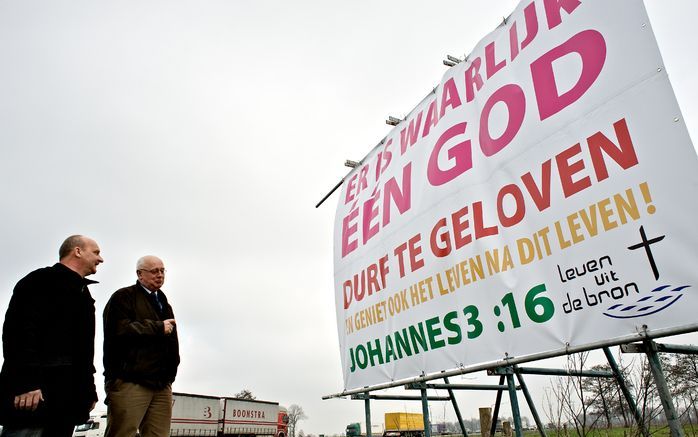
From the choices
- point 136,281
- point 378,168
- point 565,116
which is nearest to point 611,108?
point 565,116

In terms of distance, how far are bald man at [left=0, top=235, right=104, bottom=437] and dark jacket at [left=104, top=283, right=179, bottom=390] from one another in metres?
0.37

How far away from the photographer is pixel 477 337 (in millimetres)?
3389

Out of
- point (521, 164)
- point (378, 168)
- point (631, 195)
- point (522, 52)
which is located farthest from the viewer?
point (378, 168)

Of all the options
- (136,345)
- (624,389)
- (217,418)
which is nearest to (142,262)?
(136,345)

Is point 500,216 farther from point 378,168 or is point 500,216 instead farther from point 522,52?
point 378,168

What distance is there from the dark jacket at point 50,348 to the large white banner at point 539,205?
8.80ft

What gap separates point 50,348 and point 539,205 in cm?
324

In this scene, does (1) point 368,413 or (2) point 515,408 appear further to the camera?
(1) point 368,413

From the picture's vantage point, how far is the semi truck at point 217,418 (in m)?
22.0

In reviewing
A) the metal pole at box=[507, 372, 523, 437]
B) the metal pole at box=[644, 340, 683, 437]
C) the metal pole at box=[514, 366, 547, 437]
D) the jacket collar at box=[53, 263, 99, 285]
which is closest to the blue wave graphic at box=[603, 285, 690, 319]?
the metal pole at box=[644, 340, 683, 437]

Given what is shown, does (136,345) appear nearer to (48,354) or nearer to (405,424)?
(48,354)

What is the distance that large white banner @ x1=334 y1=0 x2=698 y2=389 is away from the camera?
2361 mm

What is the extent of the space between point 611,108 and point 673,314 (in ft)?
4.18

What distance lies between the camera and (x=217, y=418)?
24891 millimetres
